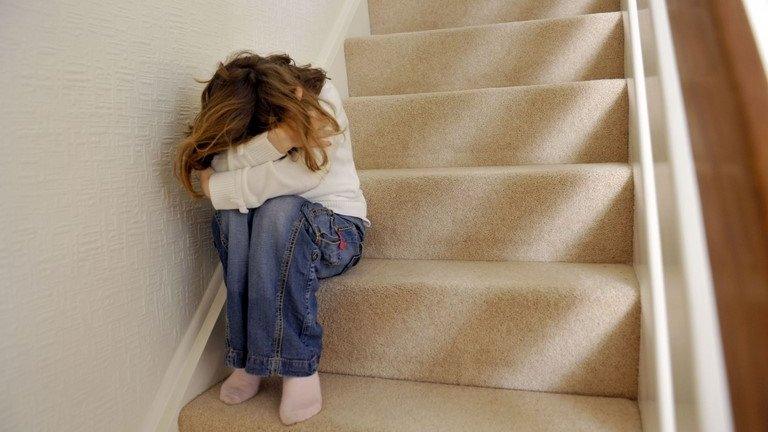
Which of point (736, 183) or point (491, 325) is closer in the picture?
point (736, 183)

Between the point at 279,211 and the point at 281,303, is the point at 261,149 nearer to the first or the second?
the point at 279,211

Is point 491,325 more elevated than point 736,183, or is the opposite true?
point 736,183

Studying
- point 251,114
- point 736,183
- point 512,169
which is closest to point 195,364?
point 251,114

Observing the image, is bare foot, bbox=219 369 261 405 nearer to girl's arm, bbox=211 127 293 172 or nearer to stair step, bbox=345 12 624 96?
girl's arm, bbox=211 127 293 172

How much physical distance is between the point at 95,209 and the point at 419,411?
586 millimetres

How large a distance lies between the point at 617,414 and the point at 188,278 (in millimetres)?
768

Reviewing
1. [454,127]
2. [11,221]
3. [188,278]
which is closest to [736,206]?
[11,221]

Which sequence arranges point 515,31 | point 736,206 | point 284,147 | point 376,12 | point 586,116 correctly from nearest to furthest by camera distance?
1. point 736,206
2. point 284,147
3. point 586,116
4. point 515,31
5. point 376,12

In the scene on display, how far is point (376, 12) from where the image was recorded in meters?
1.90

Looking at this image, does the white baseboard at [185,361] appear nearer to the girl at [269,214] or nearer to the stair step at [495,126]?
the girl at [269,214]

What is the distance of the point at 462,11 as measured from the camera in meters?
1.82

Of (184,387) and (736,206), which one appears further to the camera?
(184,387)

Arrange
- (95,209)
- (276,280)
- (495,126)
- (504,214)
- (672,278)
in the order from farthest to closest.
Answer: (495,126)
(504,214)
(276,280)
(95,209)
(672,278)

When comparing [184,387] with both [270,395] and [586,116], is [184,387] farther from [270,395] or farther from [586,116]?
[586,116]
